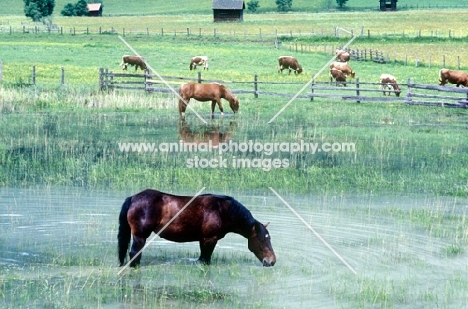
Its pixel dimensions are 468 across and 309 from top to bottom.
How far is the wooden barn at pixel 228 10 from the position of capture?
10288 cm

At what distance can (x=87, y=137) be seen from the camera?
74.4ft

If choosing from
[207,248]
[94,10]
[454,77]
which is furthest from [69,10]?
[207,248]

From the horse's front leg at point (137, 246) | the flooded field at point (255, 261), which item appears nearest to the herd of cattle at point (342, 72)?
the flooded field at point (255, 261)

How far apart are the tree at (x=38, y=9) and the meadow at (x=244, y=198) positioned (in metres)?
75.8

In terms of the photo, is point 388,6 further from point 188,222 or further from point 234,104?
point 188,222

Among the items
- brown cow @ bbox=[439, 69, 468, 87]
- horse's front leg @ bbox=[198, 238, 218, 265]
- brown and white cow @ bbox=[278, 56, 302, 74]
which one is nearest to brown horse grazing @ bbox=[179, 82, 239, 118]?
brown cow @ bbox=[439, 69, 468, 87]

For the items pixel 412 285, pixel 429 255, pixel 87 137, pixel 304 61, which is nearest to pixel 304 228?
pixel 429 255

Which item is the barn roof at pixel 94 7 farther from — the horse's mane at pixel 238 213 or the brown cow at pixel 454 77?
the horse's mane at pixel 238 213

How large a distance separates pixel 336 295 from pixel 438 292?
1.12m

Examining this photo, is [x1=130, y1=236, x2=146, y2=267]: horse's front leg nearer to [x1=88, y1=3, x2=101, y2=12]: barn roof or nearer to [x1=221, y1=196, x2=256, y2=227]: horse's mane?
[x1=221, y1=196, x2=256, y2=227]: horse's mane

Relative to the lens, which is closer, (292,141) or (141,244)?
(141,244)

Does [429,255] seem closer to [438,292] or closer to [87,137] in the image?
[438,292]

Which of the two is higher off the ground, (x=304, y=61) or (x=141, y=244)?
(x=141, y=244)

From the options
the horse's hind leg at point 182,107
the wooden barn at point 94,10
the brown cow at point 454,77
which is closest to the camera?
the horse's hind leg at point 182,107
